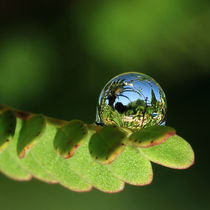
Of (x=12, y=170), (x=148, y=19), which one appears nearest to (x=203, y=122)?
(x=148, y=19)

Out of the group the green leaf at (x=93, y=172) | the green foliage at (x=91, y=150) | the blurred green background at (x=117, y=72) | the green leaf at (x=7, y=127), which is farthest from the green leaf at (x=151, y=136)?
the blurred green background at (x=117, y=72)

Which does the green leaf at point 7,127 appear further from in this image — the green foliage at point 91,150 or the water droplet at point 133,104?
the water droplet at point 133,104

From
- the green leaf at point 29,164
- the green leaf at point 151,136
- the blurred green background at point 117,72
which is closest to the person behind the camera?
the green leaf at point 151,136

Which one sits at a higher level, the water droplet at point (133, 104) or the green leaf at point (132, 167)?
the water droplet at point (133, 104)

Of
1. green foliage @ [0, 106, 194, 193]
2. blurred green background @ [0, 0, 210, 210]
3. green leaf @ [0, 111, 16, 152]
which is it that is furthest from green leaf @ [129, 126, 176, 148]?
blurred green background @ [0, 0, 210, 210]

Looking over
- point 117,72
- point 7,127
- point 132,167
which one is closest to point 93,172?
point 132,167

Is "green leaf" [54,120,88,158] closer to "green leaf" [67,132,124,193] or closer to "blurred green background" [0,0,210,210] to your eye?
"green leaf" [67,132,124,193]

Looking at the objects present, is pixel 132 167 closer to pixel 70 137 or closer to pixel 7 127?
pixel 70 137
